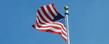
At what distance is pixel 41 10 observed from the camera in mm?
69625

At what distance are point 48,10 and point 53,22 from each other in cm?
108

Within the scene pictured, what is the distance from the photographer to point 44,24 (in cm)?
6888

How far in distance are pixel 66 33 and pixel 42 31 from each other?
1743mm

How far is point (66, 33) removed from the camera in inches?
2687

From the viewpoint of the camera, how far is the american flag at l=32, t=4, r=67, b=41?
225ft

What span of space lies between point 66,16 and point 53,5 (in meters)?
1.64

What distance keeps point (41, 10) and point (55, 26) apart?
5.68ft

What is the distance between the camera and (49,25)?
68.8 m

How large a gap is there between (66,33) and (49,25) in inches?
56.9

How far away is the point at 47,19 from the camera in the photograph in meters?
69.4

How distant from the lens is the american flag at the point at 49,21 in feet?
225

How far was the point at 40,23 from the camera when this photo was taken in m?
69.0

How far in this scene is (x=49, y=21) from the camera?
6931 cm

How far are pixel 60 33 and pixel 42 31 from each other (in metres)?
1.32
